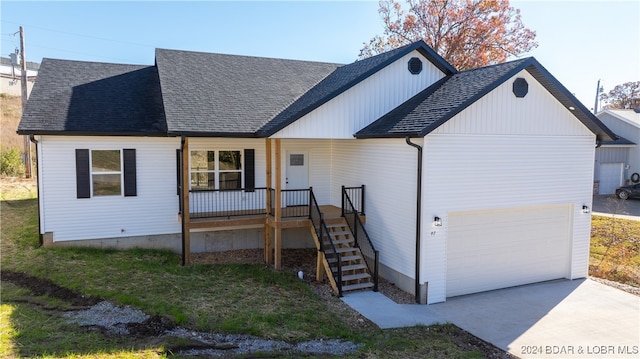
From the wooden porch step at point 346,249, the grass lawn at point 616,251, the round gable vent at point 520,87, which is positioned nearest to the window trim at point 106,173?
the wooden porch step at point 346,249

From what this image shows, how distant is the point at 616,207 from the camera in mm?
23281

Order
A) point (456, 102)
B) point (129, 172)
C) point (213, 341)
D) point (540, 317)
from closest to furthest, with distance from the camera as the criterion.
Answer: point (213, 341) → point (540, 317) → point (456, 102) → point (129, 172)

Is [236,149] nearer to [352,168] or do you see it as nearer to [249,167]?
[249,167]

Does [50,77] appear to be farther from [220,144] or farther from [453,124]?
[453,124]

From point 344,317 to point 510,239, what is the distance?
5.39 meters

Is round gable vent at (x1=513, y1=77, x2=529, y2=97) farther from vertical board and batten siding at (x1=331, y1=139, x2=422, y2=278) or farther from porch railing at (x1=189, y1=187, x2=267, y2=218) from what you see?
porch railing at (x1=189, y1=187, x2=267, y2=218)

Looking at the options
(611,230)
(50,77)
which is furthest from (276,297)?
(611,230)

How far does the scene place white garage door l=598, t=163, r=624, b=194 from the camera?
28.6 metres

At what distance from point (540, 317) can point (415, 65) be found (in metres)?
7.73

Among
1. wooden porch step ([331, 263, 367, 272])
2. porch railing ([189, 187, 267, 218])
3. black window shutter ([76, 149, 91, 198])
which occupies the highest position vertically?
black window shutter ([76, 149, 91, 198])

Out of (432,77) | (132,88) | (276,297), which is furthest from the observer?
(132,88)

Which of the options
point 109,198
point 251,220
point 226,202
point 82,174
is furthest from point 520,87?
point 82,174

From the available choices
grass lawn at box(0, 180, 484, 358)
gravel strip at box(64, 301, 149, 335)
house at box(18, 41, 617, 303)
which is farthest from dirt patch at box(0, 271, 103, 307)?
house at box(18, 41, 617, 303)

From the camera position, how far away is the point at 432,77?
537 inches
